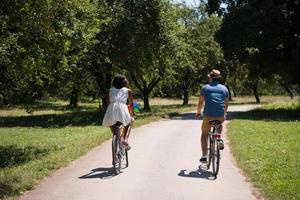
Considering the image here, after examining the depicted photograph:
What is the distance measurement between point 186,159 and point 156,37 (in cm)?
1949

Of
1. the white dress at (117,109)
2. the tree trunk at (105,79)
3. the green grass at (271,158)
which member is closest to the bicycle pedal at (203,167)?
the green grass at (271,158)

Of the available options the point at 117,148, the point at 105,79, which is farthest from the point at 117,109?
the point at 105,79

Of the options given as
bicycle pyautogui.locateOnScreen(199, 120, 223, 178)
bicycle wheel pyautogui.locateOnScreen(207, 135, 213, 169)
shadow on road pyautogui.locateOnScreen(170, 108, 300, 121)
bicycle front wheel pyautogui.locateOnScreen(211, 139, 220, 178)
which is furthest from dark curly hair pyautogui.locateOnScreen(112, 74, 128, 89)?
shadow on road pyautogui.locateOnScreen(170, 108, 300, 121)

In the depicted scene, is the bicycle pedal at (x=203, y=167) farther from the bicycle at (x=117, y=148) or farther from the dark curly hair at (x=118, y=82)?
the dark curly hair at (x=118, y=82)

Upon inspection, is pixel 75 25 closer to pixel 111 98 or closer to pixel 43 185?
pixel 111 98

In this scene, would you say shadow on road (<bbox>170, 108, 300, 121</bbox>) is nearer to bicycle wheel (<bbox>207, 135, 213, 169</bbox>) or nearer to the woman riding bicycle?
bicycle wheel (<bbox>207, 135, 213, 169</bbox>)

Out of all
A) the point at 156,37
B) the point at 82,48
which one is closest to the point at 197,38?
the point at 156,37


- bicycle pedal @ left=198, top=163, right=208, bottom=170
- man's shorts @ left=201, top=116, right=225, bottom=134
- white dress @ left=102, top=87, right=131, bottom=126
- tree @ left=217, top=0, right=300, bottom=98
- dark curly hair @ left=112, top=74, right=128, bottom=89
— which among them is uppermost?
tree @ left=217, top=0, right=300, bottom=98

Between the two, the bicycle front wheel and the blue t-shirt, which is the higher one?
the blue t-shirt

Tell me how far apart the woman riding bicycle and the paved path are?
1.06m

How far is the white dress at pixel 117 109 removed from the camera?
1143 cm

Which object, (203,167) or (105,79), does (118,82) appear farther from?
(105,79)

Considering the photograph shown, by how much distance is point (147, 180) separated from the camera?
10.4m

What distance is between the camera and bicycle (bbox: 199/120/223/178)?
35.2 feet
